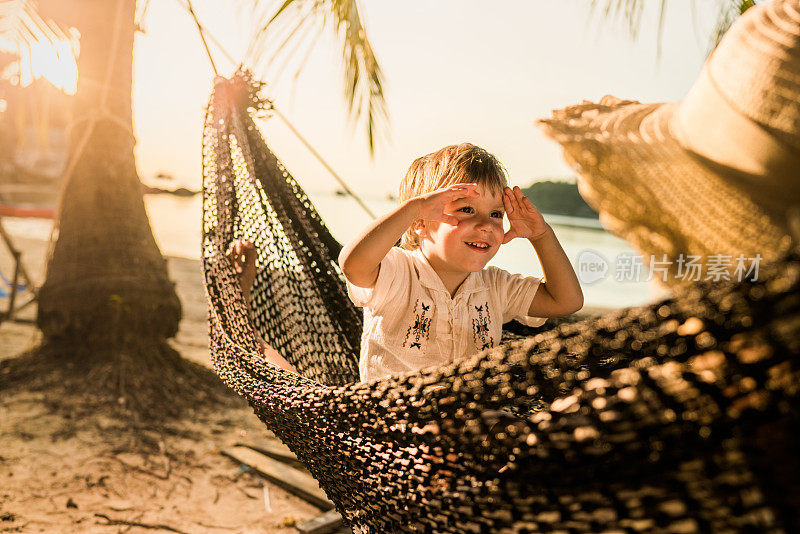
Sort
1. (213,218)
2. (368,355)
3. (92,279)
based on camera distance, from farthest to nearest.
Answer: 1. (92,279)
2. (213,218)
3. (368,355)

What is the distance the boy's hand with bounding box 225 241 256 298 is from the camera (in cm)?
158

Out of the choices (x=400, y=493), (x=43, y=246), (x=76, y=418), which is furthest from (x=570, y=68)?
(x=43, y=246)

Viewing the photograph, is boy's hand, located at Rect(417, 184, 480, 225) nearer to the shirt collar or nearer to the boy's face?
the boy's face

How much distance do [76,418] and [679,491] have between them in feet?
7.21

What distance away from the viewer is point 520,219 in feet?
3.98

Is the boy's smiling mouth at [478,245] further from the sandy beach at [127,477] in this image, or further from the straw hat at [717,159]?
the sandy beach at [127,477]

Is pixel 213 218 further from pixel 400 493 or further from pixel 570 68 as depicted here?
pixel 570 68

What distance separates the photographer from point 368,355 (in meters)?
1.29

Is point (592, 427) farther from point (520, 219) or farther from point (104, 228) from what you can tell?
point (104, 228)

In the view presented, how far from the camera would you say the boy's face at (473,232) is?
1184 millimetres

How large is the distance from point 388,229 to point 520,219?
30cm

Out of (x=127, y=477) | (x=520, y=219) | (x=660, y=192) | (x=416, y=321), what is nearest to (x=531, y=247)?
(x=520, y=219)

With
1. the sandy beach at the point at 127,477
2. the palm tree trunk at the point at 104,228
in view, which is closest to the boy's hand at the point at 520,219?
the sandy beach at the point at 127,477

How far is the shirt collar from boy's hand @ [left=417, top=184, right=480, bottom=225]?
153 mm
